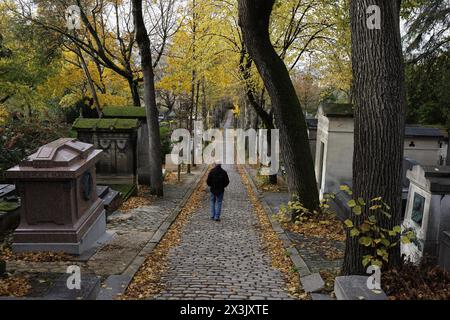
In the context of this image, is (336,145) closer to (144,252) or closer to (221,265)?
(221,265)

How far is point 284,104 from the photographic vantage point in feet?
32.6

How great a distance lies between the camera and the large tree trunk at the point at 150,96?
1332cm

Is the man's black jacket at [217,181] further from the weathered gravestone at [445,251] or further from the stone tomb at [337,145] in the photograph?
the weathered gravestone at [445,251]

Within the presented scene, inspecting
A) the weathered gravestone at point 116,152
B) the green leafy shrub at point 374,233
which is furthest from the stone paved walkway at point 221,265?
the weathered gravestone at point 116,152

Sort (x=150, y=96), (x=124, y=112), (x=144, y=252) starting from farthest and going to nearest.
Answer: (x=124, y=112)
(x=150, y=96)
(x=144, y=252)

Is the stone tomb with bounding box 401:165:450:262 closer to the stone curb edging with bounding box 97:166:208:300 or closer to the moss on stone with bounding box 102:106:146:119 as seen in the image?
the stone curb edging with bounding box 97:166:208:300

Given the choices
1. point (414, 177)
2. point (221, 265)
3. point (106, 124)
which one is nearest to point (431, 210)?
point (414, 177)

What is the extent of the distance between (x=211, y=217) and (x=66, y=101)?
19600 mm

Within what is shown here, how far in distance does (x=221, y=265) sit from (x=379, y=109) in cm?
380

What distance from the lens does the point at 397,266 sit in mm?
5254

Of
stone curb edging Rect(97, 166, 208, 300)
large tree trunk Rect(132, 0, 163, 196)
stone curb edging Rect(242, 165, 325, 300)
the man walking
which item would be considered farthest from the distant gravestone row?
large tree trunk Rect(132, 0, 163, 196)
